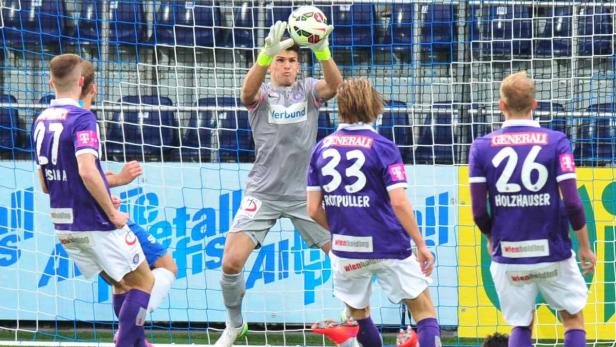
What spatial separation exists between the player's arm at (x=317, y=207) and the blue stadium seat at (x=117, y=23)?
13.5ft

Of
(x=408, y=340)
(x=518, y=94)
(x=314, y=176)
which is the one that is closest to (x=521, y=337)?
(x=408, y=340)

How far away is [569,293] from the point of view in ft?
19.7

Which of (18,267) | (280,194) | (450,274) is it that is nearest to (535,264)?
(280,194)

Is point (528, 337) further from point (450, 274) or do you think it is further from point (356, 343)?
point (450, 274)

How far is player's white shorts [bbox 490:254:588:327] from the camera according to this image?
5.99 metres

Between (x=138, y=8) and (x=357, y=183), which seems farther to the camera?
(x=138, y=8)

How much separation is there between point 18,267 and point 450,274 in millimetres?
3688

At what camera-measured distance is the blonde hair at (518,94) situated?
19.6 ft

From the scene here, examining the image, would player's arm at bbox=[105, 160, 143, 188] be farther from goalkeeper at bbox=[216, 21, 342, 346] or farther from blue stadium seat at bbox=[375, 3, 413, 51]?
blue stadium seat at bbox=[375, 3, 413, 51]

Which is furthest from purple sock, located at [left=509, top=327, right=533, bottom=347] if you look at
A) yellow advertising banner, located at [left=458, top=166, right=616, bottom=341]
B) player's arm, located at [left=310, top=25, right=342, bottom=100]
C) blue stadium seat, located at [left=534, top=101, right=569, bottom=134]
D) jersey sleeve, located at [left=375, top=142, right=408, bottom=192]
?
blue stadium seat, located at [left=534, top=101, right=569, bottom=134]

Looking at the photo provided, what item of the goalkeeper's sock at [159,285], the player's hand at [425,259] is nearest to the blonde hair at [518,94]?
the player's hand at [425,259]

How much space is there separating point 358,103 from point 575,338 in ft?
5.95

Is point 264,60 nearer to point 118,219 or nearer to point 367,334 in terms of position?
point 118,219

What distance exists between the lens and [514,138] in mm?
5953
